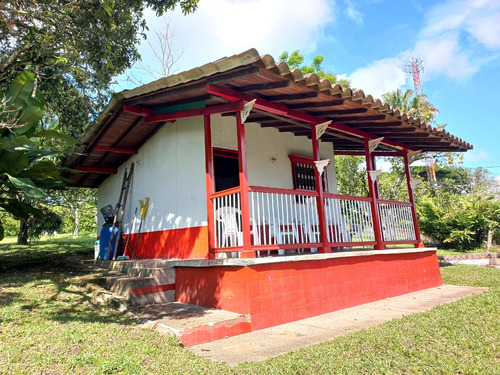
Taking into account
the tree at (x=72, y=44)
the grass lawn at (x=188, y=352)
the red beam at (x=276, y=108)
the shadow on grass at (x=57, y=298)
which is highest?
the tree at (x=72, y=44)

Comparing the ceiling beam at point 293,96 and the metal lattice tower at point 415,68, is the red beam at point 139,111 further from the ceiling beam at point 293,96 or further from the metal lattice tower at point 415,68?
the metal lattice tower at point 415,68

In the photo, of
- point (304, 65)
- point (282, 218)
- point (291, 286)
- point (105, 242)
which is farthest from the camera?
point (304, 65)

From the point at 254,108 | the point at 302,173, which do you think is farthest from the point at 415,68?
the point at 254,108

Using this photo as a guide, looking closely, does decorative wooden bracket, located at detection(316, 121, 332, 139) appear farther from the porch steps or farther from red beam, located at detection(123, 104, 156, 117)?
the porch steps

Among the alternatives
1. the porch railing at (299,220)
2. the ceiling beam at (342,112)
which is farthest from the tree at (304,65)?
the ceiling beam at (342,112)

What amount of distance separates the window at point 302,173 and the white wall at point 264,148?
0.45 ft

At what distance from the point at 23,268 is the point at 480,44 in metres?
28.0

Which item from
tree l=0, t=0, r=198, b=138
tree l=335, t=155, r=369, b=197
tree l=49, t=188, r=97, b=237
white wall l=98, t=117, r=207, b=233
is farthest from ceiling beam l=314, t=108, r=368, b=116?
tree l=335, t=155, r=369, b=197

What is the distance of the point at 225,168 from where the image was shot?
289 inches

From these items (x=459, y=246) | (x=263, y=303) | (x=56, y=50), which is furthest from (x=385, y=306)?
(x=459, y=246)

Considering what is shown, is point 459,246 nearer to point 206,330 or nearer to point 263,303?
point 263,303

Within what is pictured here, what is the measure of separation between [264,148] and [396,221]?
355 cm

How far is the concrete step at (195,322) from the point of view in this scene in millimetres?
4055

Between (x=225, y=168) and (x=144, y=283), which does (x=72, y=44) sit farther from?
(x=144, y=283)
